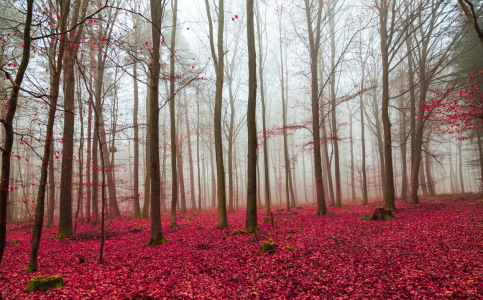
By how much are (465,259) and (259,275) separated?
12.1 feet

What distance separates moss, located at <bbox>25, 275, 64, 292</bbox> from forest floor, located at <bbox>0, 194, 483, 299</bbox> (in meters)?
0.12

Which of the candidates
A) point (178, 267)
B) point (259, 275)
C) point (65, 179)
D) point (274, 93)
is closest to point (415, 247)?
point (259, 275)

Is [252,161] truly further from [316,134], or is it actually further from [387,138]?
[387,138]

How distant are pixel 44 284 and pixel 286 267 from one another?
413 cm

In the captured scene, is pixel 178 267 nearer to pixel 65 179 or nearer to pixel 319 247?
pixel 319 247

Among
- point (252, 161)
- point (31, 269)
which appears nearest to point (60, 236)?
point (31, 269)

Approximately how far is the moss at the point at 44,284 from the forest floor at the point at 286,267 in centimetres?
12

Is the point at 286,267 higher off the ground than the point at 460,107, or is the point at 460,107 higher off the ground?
the point at 460,107

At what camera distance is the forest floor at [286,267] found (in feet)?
11.5

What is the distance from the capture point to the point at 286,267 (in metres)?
4.45

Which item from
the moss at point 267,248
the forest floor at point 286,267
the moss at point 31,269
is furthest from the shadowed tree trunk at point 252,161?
the moss at point 31,269

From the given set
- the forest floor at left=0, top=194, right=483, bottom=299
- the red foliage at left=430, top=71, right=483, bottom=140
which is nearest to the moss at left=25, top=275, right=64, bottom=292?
the forest floor at left=0, top=194, right=483, bottom=299

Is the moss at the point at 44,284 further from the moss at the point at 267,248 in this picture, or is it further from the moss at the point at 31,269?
the moss at the point at 267,248

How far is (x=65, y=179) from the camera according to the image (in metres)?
8.26
